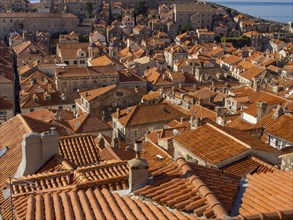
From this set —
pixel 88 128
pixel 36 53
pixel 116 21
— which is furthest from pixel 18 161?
pixel 116 21

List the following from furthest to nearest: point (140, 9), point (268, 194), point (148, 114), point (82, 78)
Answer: point (140, 9) < point (82, 78) < point (148, 114) < point (268, 194)

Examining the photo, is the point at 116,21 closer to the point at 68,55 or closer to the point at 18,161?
the point at 68,55

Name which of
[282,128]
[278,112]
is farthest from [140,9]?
[282,128]

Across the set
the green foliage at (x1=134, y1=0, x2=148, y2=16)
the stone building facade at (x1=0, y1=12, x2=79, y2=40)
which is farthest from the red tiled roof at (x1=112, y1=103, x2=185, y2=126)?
the green foliage at (x1=134, y1=0, x2=148, y2=16)

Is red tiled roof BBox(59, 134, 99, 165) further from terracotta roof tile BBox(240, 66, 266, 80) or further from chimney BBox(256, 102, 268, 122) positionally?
terracotta roof tile BBox(240, 66, 266, 80)

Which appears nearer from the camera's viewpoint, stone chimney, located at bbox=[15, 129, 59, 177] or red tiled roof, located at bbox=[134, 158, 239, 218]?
red tiled roof, located at bbox=[134, 158, 239, 218]

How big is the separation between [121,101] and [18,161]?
93.2 feet

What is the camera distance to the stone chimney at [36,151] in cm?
1117

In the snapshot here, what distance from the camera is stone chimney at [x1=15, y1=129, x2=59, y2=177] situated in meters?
11.2

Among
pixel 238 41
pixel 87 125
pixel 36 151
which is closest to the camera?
pixel 36 151

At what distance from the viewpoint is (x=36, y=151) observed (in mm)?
11500

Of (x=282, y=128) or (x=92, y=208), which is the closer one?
(x=92, y=208)

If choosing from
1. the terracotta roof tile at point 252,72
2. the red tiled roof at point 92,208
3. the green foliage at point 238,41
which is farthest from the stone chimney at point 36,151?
the green foliage at point 238,41

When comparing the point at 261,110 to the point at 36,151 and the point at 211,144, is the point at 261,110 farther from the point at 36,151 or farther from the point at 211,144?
the point at 36,151
